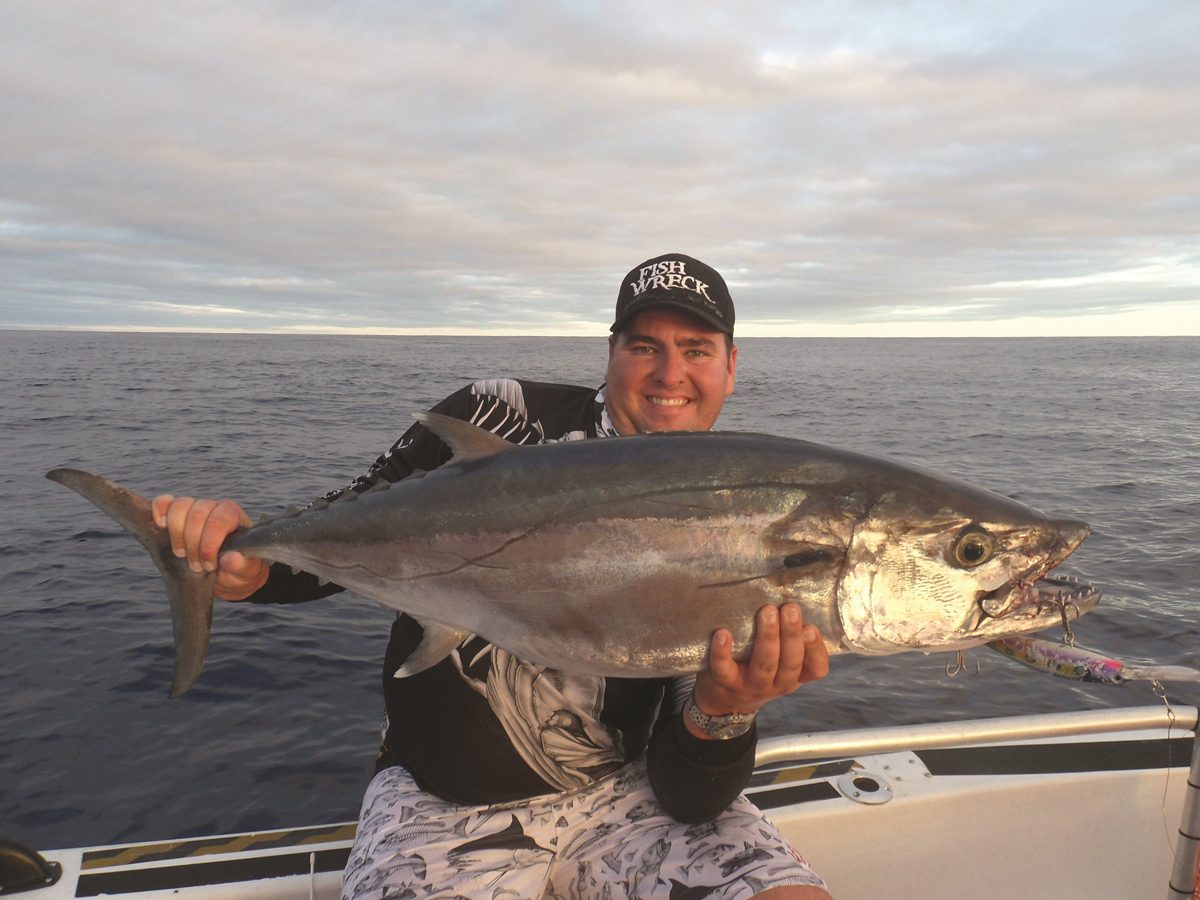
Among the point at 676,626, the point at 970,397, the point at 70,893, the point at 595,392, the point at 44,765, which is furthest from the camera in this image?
the point at 970,397

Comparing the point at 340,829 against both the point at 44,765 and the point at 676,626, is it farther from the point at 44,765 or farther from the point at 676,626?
the point at 44,765

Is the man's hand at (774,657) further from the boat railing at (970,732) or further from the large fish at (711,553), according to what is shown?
the boat railing at (970,732)

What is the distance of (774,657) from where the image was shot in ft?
7.79

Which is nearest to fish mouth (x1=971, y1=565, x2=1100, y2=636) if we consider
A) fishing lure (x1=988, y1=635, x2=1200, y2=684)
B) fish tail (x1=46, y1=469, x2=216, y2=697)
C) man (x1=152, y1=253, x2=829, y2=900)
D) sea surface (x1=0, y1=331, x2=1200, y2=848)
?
fishing lure (x1=988, y1=635, x2=1200, y2=684)

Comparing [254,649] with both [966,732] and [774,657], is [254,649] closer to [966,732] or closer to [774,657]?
[966,732]

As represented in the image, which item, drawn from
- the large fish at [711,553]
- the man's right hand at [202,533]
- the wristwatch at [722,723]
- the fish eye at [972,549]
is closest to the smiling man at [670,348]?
the large fish at [711,553]

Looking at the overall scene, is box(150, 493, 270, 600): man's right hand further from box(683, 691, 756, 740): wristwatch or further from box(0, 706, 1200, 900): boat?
box(683, 691, 756, 740): wristwatch

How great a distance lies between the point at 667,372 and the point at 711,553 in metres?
1.23

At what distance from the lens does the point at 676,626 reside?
2422 millimetres

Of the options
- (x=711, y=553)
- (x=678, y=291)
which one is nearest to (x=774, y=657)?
(x=711, y=553)

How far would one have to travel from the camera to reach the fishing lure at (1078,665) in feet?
9.04

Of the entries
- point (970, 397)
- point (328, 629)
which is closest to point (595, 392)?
point (328, 629)

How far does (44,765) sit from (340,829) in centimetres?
453

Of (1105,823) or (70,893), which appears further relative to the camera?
(1105,823)
